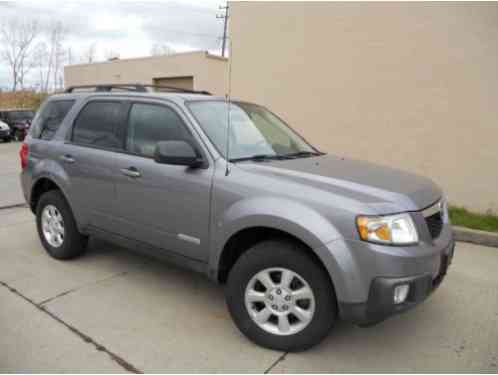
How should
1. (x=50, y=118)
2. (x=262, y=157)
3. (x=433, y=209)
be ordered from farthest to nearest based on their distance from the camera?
1. (x=50, y=118)
2. (x=262, y=157)
3. (x=433, y=209)

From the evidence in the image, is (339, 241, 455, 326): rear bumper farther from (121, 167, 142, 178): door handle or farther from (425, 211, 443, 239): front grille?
(121, 167, 142, 178): door handle

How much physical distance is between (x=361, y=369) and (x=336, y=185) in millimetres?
1227

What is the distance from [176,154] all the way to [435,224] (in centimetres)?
190

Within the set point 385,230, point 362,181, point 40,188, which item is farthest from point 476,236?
point 40,188

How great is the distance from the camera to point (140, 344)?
9.38 feet

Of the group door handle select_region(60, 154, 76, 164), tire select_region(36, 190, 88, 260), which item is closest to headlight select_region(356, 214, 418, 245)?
door handle select_region(60, 154, 76, 164)

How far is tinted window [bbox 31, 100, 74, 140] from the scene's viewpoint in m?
4.30

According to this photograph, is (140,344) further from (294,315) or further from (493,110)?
(493,110)

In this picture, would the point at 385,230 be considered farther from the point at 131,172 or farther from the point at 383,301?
the point at 131,172

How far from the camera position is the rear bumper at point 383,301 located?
238 centimetres

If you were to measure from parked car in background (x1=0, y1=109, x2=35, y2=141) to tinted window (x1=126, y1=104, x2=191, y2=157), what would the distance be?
62.6 ft

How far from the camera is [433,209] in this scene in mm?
2857

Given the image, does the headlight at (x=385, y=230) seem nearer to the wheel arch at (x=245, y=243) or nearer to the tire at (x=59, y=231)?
the wheel arch at (x=245, y=243)

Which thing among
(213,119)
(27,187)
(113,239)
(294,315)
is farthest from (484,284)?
(27,187)
